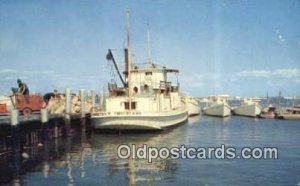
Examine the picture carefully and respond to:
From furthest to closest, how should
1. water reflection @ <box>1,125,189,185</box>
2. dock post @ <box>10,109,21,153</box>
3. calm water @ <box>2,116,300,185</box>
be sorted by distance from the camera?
dock post @ <box>10,109,21,153</box>
water reflection @ <box>1,125,189,185</box>
calm water @ <box>2,116,300,185</box>

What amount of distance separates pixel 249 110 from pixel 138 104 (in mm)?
44925

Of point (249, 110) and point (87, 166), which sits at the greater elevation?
point (249, 110)

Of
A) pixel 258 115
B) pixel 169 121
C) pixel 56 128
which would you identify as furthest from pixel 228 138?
pixel 258 115

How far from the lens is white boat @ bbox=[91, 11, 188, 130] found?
40.2 metres

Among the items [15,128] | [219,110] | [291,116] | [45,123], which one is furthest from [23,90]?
[219,110]

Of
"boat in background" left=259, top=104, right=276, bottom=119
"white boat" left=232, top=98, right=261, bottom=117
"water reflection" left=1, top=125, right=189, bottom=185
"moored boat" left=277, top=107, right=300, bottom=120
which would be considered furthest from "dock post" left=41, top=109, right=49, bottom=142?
"white boat" left=232, top=98, right=261, bottom=117

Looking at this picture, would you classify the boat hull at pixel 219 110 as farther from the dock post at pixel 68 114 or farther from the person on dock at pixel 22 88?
the person on dock at pixel 22 88

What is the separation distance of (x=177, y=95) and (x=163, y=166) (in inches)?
1323

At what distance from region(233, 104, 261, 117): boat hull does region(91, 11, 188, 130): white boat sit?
3345 cm

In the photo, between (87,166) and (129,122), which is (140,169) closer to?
(87,166)

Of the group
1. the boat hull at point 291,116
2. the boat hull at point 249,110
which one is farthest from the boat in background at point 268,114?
the boat hull at point 291,116

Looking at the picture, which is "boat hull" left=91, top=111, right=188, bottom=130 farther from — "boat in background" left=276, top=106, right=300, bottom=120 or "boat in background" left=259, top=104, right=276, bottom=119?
"boat in background" left=259, top=104, right=276, bottom=119

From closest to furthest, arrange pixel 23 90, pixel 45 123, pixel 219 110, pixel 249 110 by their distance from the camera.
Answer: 1. pixel 45 123
2. pixel 23 90
3. pixel 219 110
4. pixel 249 110

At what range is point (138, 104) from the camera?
42906 millimetres
